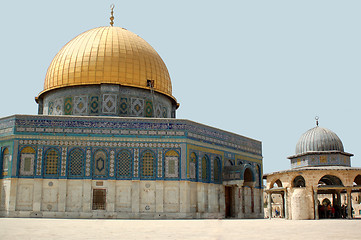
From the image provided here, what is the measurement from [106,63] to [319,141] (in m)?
15.5

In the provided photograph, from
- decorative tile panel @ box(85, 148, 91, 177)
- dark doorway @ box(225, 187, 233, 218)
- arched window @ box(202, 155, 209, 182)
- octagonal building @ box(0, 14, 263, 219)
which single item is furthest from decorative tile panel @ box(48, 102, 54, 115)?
dark doorway @ box(225, 187, 233, 218)

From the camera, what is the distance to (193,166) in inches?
903

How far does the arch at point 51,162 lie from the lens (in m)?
21.2

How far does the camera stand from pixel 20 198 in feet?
67.9

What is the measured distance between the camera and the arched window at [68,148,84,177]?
839 inches

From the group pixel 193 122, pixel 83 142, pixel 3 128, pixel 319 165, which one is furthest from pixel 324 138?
pixel 3 128

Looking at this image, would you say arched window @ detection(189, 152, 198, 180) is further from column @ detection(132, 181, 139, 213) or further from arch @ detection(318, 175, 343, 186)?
arch @ detection(318, 175, 343, 186)

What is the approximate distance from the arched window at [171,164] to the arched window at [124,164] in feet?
6.22

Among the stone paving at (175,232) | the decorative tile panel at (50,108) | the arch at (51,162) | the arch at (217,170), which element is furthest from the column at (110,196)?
the stone paving at (175,232)

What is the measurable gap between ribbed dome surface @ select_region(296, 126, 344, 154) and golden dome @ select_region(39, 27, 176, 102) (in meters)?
10.5

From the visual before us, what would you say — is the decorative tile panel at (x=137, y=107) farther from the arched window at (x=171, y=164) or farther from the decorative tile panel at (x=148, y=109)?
the arched window at (x=171, y=164)

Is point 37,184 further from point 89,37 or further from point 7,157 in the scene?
point 89,37

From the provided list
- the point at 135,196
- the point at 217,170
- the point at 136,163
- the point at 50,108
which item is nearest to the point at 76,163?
the point at 136,163

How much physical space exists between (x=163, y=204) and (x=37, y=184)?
6263 millimetres
